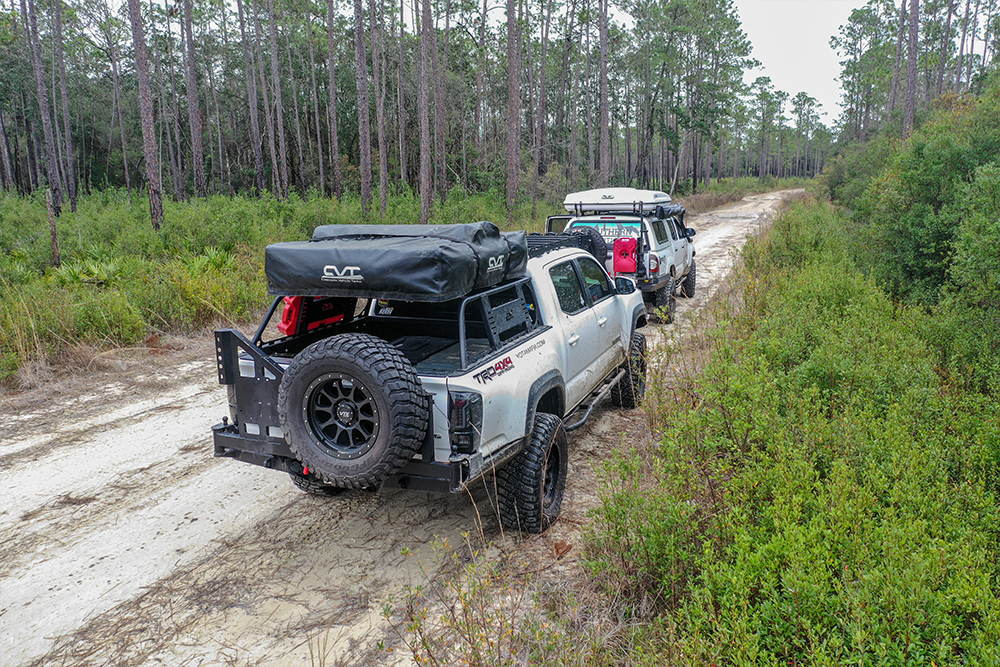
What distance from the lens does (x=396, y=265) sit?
12.9ft

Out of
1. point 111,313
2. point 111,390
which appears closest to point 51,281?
point 111,313

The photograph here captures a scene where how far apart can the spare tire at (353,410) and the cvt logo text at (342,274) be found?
476 millimetres

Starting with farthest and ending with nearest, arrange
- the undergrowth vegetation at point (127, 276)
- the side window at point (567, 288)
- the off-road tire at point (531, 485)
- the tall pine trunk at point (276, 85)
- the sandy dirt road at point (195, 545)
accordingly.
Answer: the tall pine trunk at point (276, 85)
the undergrowth vegetation at point (127, 276)
the side window at point (567, 288)
the off-road tire at point (531, 485)
the sandy dirt road at point (195, 545)

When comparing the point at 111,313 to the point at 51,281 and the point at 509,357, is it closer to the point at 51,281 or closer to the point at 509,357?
the point at 51,281

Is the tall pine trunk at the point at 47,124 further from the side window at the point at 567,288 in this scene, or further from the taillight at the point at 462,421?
the taillight at the point at 462,421

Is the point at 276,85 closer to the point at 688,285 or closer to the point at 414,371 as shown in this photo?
the point at 688,285

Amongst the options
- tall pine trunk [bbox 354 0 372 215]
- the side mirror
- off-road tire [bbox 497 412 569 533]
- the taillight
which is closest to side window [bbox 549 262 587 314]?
the side mirror

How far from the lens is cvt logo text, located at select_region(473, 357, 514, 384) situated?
3928 mm

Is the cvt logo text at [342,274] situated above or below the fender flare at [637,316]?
above

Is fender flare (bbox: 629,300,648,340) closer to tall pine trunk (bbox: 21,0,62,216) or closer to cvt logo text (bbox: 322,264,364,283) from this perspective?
cvt logo text (bbox: 322,264,364,283)

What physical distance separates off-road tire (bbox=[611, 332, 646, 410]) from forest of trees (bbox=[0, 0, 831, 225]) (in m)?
22.3

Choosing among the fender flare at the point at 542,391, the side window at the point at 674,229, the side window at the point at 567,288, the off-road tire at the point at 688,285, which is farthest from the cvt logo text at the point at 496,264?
the off-road tire at the point at 688,285

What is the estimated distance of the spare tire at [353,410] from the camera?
3.50m

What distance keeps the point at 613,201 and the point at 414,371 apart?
351 inches
